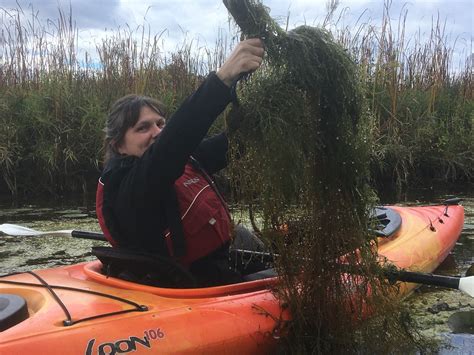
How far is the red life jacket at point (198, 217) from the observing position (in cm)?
218

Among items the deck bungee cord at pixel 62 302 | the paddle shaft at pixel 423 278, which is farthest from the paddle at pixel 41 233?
the paddle shaft at pixel 423 278

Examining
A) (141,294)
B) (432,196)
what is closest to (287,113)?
(141,294)

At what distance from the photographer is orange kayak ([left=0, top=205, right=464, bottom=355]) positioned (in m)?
1.67

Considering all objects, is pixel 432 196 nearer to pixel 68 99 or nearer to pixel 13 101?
pixel 68 99

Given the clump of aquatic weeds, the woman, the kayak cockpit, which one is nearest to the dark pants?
the woman

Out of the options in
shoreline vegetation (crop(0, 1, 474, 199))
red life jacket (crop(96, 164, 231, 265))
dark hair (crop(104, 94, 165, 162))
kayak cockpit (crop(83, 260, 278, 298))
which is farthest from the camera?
shoreline vegetation (crop(0, 1, 474, 199))

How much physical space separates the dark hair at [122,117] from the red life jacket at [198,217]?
201mm

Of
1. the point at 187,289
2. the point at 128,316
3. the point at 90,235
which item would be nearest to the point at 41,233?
the point at 90,235

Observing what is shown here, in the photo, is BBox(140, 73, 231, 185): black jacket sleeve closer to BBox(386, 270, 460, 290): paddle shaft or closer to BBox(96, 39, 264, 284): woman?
BBox(96, 39, 264, 284): woman

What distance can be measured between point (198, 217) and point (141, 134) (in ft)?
1.38

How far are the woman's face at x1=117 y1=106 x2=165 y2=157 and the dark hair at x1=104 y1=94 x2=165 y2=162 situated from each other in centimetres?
2

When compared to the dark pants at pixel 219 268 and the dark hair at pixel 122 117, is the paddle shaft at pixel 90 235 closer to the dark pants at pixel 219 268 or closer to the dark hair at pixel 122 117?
the dark hair at pixel 122 117

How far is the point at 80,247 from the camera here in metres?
4.14

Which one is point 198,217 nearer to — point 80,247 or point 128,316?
point 128,316
